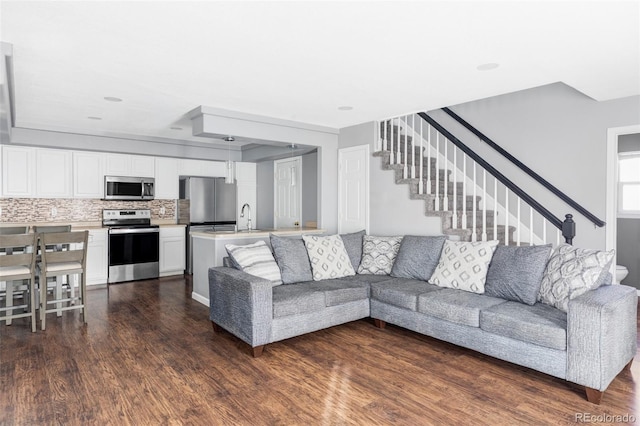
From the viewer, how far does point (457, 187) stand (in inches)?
200

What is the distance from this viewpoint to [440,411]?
7.59ft

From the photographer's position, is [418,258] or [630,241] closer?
[418,258]

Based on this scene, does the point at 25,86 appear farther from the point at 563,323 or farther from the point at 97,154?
the point at 563,323

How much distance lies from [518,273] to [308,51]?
7.88 ft

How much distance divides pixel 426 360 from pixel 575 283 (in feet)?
4.00

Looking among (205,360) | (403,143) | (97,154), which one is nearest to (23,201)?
(97,154)

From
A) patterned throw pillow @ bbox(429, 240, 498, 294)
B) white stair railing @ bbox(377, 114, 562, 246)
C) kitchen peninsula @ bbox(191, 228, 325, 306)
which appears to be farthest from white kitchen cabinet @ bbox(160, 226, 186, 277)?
patterned throw pillow @ bbox(429, 240, 498, 294)

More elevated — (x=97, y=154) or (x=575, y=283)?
(x=97, y=154)

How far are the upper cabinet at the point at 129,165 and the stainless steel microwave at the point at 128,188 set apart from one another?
4.1 inches

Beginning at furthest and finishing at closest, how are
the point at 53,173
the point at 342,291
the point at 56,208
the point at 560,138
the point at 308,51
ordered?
the point at 56,208
the point at 53,173
the point at 560,138
the point at 342,291
the point at 308,51

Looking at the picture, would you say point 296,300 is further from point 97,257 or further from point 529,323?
point 97,257

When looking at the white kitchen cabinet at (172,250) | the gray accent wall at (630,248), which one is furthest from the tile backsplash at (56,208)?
the gray accent wall at (630,248)

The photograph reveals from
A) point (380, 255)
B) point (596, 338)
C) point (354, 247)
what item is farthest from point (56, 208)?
point (596, 338)
